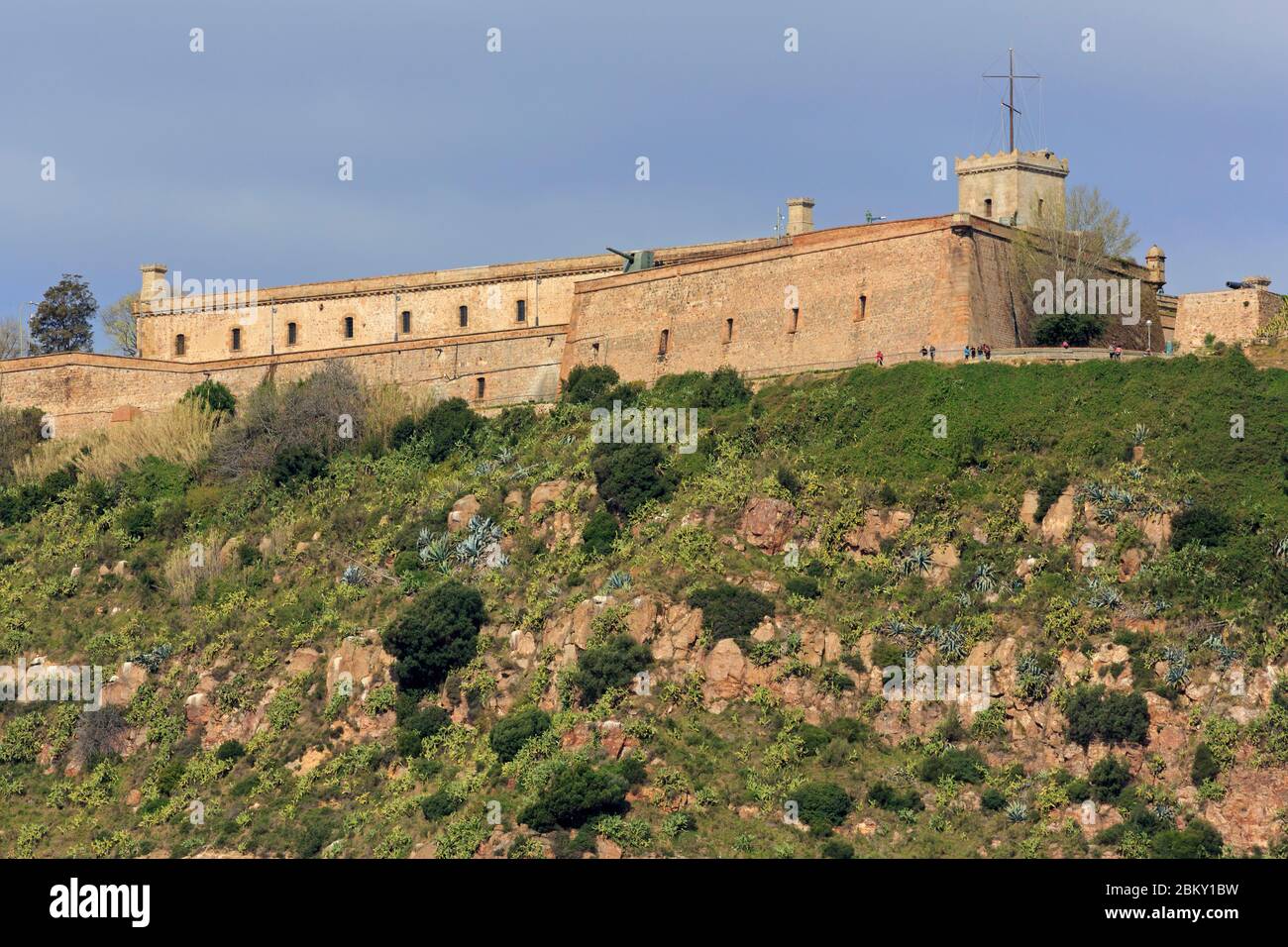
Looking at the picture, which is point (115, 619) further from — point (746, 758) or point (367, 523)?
point (746, 758)

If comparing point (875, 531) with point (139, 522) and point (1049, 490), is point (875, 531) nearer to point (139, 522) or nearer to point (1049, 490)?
point (1049, 490)

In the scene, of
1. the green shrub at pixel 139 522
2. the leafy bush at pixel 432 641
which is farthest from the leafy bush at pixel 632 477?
the green shrub at pixel 139 522

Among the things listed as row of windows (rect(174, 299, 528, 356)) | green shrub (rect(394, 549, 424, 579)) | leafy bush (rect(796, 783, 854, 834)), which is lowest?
leafy bush (rect(796, 783, 854, 834))

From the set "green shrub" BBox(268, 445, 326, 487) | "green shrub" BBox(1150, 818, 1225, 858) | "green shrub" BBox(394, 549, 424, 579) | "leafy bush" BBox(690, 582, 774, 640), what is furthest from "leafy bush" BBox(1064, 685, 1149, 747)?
"green shrub" BBox(268, 445, 326, 487)

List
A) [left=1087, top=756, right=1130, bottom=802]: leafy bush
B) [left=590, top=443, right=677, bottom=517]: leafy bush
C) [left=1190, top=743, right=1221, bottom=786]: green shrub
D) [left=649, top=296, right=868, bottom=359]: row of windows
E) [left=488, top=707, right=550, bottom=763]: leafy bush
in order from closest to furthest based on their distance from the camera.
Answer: [left=1190, top=743, right=1221, bottom=786]: green shrub
[left=1087, top=756, right=1130, bottom=802]: leafy bush
[left=488, top=707, right=550, bottom=763]: leafy bush
[left=590, top=443, right=677, bottom=517]: leafy bush
[left=649, top=296, right=868, bottom=359]: row of windows

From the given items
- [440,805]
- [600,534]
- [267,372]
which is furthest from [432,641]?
[267,372]

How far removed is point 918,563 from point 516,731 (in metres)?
10.7

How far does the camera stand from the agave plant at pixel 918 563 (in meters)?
56.5

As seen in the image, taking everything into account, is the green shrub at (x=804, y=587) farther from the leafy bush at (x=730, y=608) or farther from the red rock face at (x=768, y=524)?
the red rock face at (x=768, y=524)

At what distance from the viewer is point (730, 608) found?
183ft

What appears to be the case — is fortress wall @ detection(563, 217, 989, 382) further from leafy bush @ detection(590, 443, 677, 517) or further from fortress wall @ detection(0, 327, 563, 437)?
leafy bush @ detection(590, 443, 677, 517)

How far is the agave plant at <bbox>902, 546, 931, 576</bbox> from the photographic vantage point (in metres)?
56.5

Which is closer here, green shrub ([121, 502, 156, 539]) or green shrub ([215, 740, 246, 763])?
green shrub ([215, 740, 246, 763])

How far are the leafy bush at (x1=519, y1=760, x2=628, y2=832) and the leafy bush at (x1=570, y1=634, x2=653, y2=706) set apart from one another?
3500 millimetres
